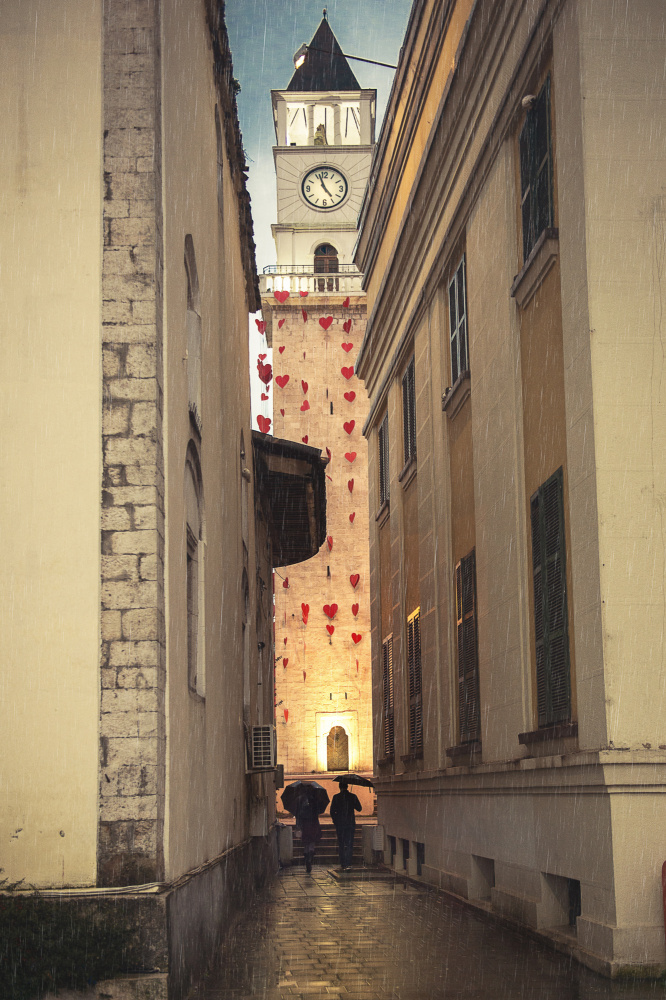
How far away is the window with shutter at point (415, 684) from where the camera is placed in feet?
60.6

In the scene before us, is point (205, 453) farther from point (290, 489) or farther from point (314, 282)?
point (314, 282)

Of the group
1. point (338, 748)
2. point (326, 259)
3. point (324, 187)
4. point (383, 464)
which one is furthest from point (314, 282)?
point (383, 464)

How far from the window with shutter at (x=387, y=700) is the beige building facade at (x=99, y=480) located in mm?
12462

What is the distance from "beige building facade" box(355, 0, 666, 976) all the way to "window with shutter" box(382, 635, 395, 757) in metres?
3.12

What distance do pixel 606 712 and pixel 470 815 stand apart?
605 cm

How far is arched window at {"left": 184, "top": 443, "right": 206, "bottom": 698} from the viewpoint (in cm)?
984

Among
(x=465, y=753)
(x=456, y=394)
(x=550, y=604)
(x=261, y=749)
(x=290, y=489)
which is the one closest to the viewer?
(x=550, y=604)

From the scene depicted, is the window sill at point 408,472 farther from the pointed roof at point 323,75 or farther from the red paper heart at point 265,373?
the pointed roof at point 323,75

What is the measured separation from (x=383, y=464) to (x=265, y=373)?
66.8 ft

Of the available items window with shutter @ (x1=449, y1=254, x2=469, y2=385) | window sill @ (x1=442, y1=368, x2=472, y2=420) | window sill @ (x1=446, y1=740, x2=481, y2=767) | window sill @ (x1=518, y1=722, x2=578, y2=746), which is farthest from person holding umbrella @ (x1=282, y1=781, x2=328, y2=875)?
window sill @ (x1=518, y1=722, x2=578, y2=746)

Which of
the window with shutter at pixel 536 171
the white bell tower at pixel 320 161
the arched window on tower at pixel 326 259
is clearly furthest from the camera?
the white bell tower at pixel 320 161

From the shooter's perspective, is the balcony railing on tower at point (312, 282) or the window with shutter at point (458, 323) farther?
the balcony railing on tower at point (312, 282)

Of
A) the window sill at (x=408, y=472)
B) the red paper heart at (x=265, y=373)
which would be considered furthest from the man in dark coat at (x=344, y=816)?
the red paper heart at (x=265, y=373)

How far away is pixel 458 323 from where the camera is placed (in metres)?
15.7
